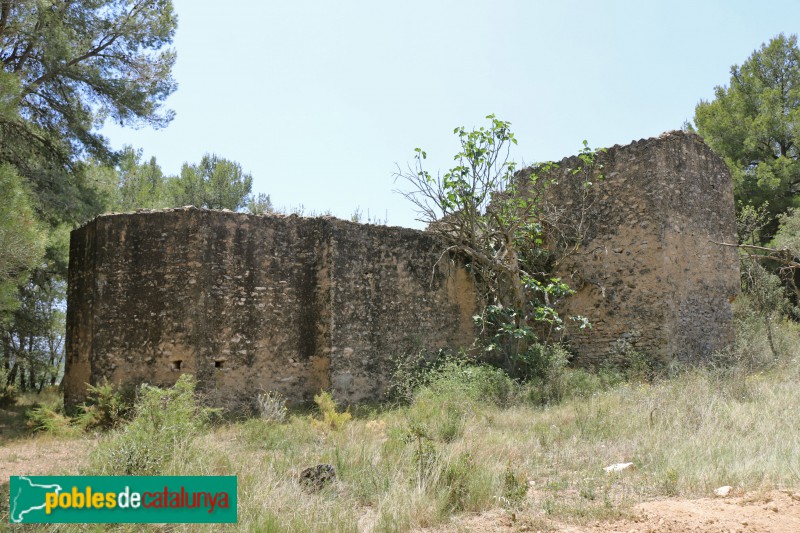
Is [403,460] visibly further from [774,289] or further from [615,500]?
[774,289]

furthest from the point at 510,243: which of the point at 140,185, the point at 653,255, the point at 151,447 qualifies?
the point at 140,185

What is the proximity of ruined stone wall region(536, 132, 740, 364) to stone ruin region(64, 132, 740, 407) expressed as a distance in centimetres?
3

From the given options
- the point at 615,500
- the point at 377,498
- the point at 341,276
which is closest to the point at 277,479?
the point at 377,498

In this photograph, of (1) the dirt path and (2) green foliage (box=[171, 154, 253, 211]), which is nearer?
A: (1) the dirt path

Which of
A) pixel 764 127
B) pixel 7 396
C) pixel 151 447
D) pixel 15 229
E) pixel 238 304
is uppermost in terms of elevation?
pixel 764 127

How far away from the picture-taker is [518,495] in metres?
4.61

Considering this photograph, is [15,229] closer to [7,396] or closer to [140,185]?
[7,396]

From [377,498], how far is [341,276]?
5424 mm

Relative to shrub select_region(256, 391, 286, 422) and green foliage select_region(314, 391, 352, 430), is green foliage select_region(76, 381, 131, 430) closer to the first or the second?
shrub select_region(256, 391, 286, 422)

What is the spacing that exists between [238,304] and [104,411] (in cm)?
233

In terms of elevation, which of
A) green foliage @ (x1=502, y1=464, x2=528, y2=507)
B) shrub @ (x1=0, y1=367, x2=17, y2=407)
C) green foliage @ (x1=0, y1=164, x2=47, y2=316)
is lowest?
shrub @ (x1=0, y1=367, x2=17, y2=407)

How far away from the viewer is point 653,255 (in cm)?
1032

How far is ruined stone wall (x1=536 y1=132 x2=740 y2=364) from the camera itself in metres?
10.3

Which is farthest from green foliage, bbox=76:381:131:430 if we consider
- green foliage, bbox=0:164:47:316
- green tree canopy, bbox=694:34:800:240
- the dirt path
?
green tree canopy, bbox=694:34:800:240
